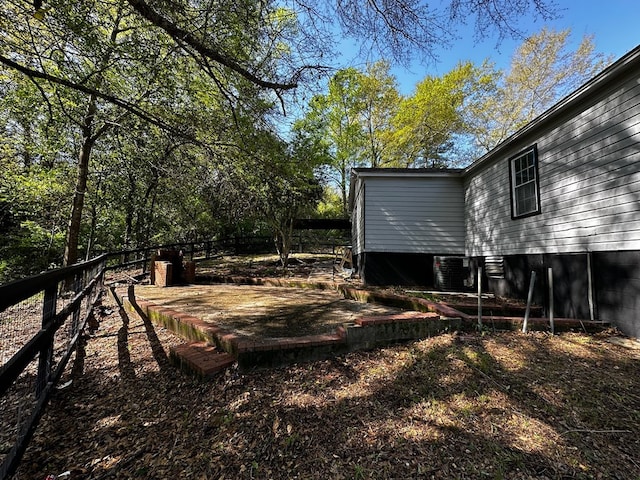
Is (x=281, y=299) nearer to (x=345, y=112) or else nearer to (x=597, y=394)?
(x=597, y=394)

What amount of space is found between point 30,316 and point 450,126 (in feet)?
67.9

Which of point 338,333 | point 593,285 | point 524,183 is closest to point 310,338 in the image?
point 338,333

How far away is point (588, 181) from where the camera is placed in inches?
159

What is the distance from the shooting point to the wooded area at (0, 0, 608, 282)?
3352 millimetres

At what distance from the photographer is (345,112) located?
18.2 meters

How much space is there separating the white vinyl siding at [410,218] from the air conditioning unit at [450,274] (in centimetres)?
95

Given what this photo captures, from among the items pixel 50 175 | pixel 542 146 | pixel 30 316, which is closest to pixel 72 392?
pixel 30 316

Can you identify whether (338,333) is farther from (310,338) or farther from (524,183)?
(524,183)

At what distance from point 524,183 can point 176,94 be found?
7.06 metres

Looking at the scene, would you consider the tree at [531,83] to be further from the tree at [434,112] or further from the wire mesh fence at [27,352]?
the wire mesh fence at [27,352]

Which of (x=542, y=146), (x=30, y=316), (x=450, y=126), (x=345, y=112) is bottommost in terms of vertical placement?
(x=30, y=316)

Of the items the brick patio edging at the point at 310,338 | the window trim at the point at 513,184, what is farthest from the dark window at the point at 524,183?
the brick patio edging at the point at 310,338

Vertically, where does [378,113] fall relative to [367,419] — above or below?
above

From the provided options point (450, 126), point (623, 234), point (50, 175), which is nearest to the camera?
point (623, 234)
